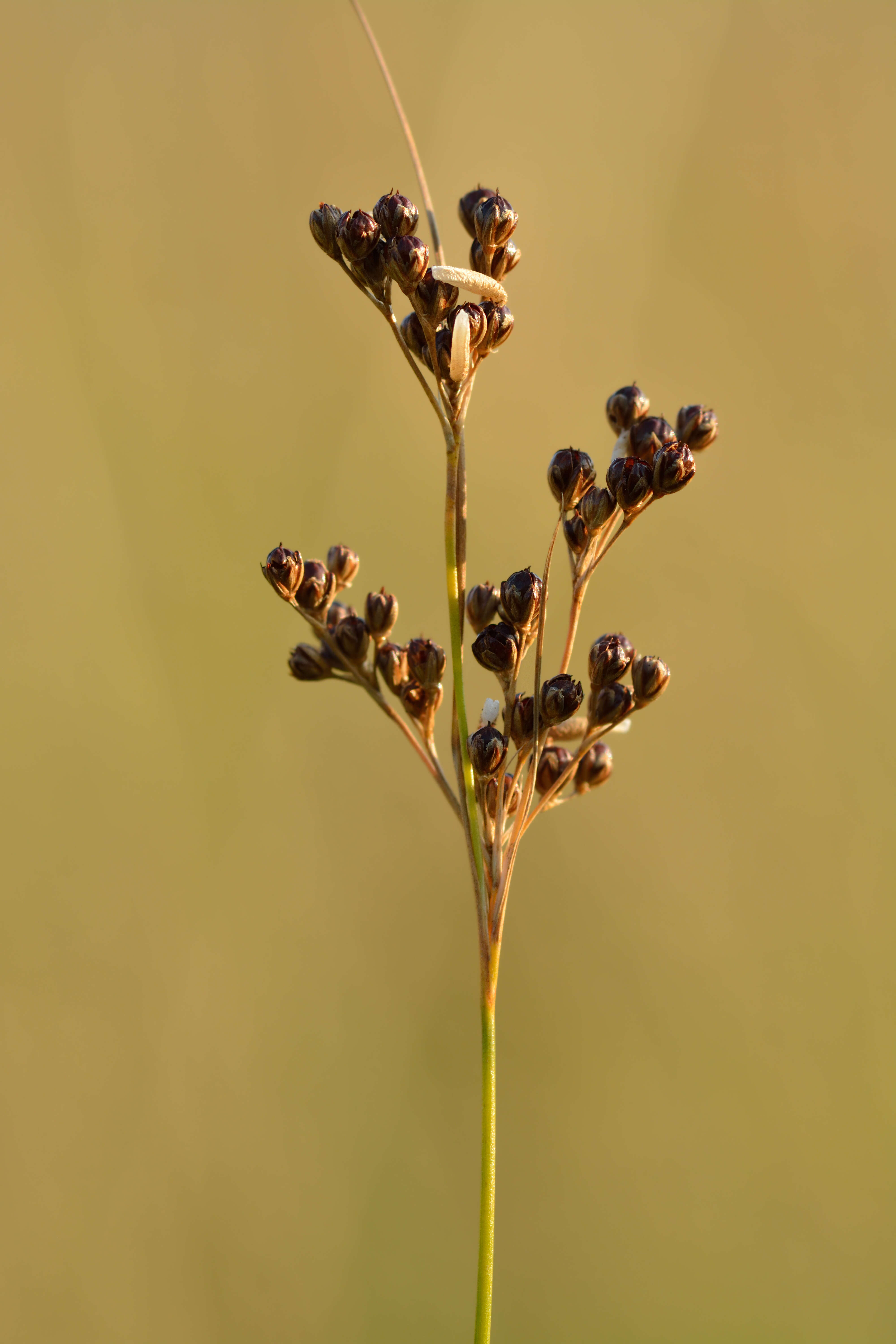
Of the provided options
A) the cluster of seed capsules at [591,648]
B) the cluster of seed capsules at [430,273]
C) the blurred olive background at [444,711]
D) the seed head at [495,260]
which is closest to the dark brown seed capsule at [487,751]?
the cluster of seed capsules at [591,648]

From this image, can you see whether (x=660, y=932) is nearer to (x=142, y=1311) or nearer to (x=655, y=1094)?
(x=655, y=1094)

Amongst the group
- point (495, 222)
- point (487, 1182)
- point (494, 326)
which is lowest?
point (487, 1182)

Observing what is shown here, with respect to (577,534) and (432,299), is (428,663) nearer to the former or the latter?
(577,534)

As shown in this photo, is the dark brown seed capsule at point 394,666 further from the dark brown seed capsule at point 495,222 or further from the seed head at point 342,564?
the dark brown seed capsule at point 495,222

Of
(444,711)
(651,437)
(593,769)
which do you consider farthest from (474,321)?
(444,711)

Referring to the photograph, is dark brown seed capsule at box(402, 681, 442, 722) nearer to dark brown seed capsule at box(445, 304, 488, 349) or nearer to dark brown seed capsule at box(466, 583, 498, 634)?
dark brown seed capsule at box(466, 583, 498, 634)

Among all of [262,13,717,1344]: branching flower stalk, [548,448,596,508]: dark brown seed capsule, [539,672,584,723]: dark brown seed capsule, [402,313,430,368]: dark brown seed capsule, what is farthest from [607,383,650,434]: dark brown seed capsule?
[539,672,584,723]: dark brown seed capsule
